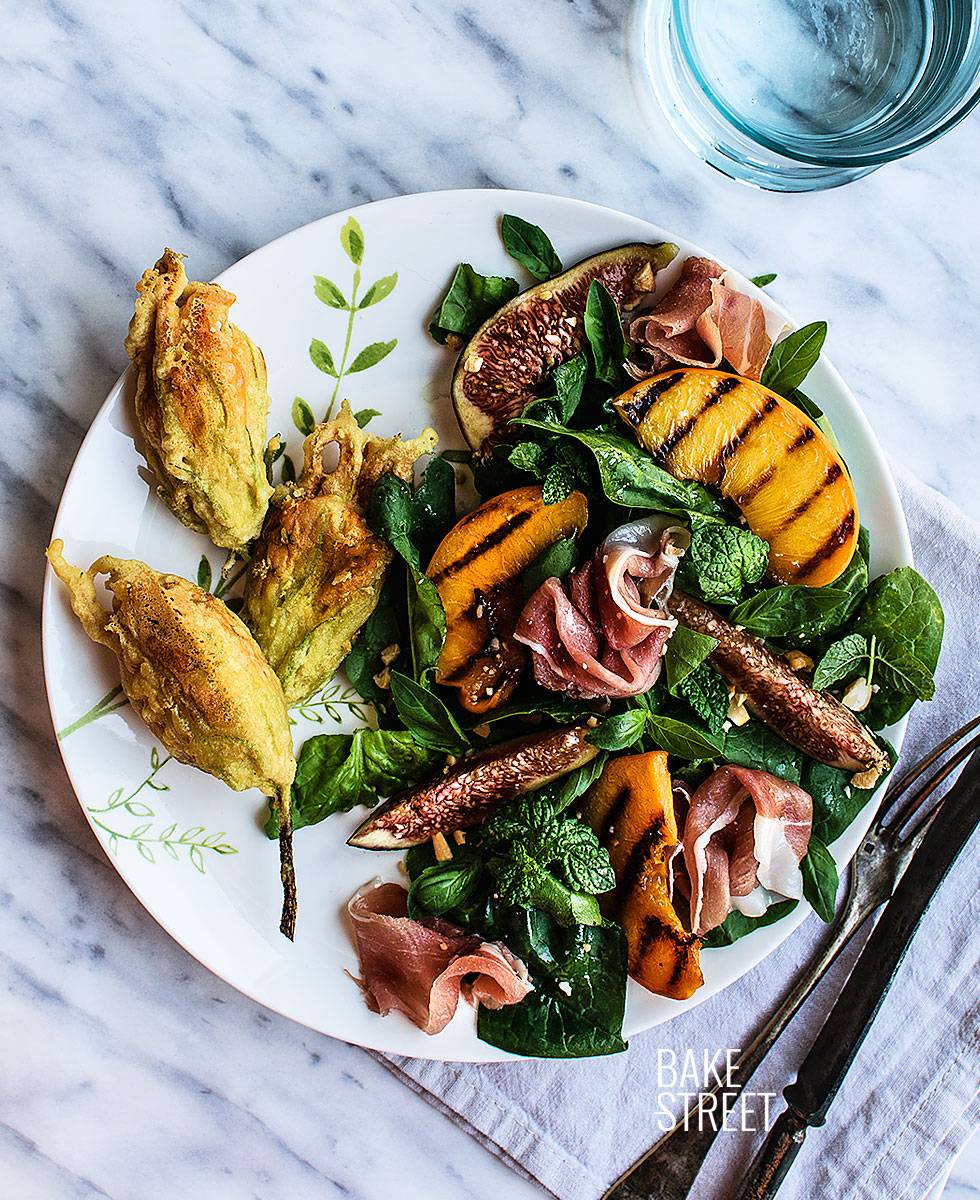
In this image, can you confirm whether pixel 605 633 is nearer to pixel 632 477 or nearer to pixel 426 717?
pixel 632 477

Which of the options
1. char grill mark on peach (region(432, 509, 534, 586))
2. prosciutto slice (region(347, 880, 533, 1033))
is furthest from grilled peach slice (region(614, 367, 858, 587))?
prosciutto slice (region(347, 880, 533, 1033))

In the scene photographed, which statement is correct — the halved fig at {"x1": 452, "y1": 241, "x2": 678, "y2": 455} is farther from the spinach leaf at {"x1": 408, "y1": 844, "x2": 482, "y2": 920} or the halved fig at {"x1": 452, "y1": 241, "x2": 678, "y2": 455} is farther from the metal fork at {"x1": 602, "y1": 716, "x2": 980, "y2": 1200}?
the metal fork at {"x1": 602, "y1": 716, "x2": 980, "y2": 1200}

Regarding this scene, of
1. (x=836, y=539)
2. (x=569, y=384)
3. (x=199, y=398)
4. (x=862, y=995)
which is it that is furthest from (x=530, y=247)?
(x=862, y=995)

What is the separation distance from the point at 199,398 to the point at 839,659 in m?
1.51

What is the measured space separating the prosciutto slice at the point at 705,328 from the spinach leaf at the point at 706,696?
0.68m

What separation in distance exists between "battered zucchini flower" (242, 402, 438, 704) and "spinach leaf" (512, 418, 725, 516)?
0.34 meters

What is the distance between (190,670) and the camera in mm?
2076

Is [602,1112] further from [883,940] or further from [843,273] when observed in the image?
[843,273]

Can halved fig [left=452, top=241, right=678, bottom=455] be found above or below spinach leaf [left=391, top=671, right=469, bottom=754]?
above

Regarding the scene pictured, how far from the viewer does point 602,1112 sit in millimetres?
2602

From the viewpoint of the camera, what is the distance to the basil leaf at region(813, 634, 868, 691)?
234 cm

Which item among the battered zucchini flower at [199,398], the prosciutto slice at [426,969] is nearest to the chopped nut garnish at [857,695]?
the prosciutto slice at [426,969]

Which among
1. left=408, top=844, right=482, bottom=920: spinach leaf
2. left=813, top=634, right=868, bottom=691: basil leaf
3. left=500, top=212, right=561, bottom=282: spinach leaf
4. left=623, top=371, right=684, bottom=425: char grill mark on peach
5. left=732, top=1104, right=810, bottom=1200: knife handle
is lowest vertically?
left=732, top=1104, right=810, bottom=1200: knife handle

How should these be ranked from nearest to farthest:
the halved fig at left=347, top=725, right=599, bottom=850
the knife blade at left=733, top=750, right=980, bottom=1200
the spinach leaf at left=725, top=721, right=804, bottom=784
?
1. the halved fig at left=347, top=725, right=599, bottom=850
2. the spinach leaf at left=725, top=721, right=804, bottom=784
3. the knife blade at left=733, top=750, right=980, bottom=1200
